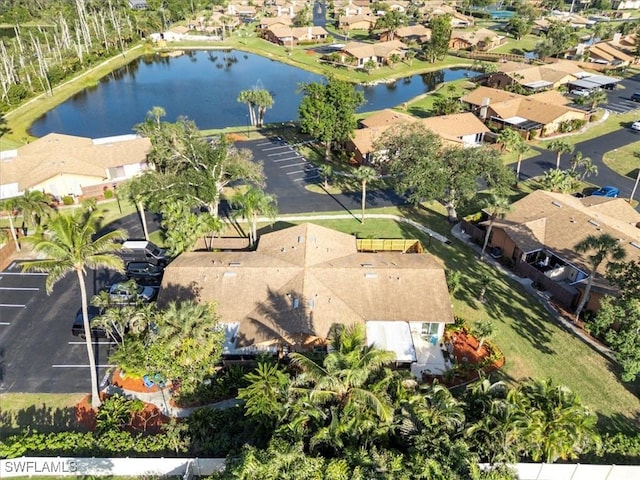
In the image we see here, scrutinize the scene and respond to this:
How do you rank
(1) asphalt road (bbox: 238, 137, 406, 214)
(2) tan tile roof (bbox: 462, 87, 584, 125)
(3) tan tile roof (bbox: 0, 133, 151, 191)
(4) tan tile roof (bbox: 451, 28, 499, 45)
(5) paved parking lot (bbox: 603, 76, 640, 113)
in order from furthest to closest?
(4) tan tile roof (bbox: 451, 28, 499, 45) < (5) paved parking lot (bbox: 603, 76, 640, 113) < (2) tan tile roof (bbox: 462, 87, 584, 125) < (3) tan tile roof (bbox: 0, 133, 151, 191) < (1) asphalt road (bbox: 238, 137, 406, 214)

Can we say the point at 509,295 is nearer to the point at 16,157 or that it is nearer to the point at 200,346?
the point at 200,346

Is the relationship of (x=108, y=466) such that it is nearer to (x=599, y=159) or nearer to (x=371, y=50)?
(x=599, y=159)

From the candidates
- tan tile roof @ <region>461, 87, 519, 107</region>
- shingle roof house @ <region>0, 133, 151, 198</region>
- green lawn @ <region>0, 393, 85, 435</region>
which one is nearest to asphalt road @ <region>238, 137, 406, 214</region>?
shingle roof house @ <region>0, 133, 151, 198</region>

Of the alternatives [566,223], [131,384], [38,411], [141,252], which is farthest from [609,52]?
[38,411]

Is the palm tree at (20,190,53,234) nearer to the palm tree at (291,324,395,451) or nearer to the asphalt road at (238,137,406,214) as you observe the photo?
the asphalt road at (238,137,406,214)

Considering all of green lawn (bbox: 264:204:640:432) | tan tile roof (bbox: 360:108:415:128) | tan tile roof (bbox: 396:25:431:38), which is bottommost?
green lawn (bbox: 264:204:640:432)

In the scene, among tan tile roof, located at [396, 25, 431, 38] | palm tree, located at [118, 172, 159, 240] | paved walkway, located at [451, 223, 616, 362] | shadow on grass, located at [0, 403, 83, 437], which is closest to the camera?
shadow on grass, located at [0, 403, 83, 437]

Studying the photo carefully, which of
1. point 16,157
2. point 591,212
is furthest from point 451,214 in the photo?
point 16,157

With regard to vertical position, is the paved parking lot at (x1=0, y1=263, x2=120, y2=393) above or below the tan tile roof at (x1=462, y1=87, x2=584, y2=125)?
below

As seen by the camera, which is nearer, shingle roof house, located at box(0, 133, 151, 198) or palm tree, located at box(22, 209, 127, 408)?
palm tree, located at box(22, 209, 127, 408)
